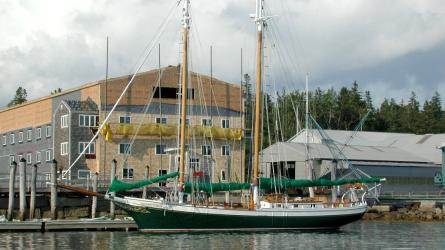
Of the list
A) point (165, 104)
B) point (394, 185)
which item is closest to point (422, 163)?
point (394, 185)

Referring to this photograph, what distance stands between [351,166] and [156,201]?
44892mm

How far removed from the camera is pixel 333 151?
114 meters

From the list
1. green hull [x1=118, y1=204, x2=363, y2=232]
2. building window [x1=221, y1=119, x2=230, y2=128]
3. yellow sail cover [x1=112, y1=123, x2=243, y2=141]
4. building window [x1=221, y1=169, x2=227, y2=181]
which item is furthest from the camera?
building window [x1=221, y1=119, x2=230, y2=128]

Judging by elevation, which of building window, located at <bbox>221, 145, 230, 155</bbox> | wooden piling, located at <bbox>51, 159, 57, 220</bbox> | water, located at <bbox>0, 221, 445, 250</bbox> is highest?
building window, located at <bbox>221, 145, 230, 155</bbox>

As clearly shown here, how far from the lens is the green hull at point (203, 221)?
214 feet

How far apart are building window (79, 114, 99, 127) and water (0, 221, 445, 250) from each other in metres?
33.5

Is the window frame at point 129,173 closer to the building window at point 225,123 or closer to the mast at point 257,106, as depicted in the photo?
the building window at point 225,123

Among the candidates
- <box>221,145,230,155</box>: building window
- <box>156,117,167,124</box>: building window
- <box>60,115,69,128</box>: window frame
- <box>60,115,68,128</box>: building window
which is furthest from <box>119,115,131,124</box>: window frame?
<box>221,145,230,155</box>: building window

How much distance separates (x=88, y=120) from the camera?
9781 cm

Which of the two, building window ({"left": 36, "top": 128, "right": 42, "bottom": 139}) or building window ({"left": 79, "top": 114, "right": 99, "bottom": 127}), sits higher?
building window ({"left": 79, "top": 114, "right": 99, "bottom": 127})

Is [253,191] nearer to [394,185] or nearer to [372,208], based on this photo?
[372,208]

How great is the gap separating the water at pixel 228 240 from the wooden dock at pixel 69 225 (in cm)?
111

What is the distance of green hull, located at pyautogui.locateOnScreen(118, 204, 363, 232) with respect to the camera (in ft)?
214

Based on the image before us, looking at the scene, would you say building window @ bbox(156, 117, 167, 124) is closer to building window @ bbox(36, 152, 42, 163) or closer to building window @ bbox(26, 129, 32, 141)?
building window @ bbox(36, 152, 42, 163)
